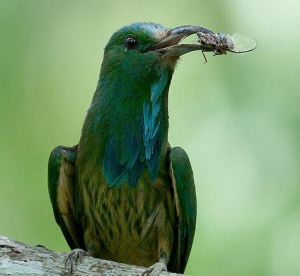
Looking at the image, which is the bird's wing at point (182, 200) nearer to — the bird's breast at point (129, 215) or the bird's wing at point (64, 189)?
the bird's breast at point (129, 215)

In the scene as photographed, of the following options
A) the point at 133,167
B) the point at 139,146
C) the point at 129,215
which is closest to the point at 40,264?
the point at 129,215

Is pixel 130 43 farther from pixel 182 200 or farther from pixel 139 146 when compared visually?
pixel 182 200

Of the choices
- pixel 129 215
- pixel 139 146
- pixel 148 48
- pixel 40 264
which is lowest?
pixel 40 264

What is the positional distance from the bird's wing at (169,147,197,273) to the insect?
827 mm

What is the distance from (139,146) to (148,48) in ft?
2.46

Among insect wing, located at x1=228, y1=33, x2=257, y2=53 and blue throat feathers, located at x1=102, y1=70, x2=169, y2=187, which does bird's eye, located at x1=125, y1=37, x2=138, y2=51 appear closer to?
blue throat feathers, located at x1=102, y1=70, x2=169, y2=187

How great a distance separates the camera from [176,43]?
22.6 ft

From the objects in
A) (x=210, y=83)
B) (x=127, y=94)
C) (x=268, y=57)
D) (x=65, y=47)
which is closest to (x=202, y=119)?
(x=210, y=83)

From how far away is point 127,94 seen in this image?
277 inches

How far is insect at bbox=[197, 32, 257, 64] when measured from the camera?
22.4ft

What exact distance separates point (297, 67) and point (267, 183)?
4.47 feet

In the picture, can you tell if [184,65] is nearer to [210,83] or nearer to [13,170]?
[210,83]

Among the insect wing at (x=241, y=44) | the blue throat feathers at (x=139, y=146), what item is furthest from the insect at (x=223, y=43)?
the blue throat feathers at (x=139, y=146)

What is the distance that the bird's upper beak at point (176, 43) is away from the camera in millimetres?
6766
